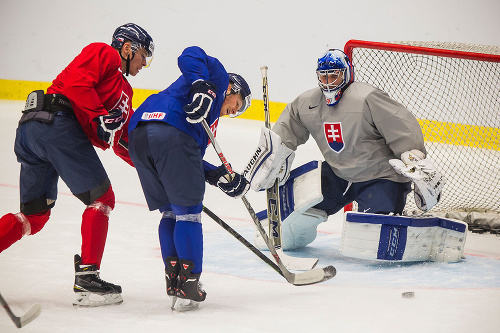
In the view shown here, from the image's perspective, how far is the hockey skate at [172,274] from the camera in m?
2.37

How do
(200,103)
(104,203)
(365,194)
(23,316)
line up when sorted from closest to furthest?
(23,316) < (200,103) < (104,203) < (365,194)

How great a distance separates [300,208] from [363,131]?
46cm

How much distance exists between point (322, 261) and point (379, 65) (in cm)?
162

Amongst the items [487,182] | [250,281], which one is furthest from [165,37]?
[250,281]

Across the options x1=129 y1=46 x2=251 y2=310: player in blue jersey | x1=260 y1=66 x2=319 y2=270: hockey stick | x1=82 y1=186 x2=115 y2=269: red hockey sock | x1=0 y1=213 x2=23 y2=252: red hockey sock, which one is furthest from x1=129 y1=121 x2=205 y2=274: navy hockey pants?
x1=260 y1=66 x2=319 y2=270: hockey stick

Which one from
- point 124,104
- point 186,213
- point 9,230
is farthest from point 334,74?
point 9,230

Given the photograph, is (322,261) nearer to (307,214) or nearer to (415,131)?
(307,214)

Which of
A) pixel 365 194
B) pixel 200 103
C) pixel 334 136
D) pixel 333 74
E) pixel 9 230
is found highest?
pixel 333 74

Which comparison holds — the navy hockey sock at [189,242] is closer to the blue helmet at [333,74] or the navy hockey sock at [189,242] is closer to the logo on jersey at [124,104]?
the logo on jersey at [124,104]

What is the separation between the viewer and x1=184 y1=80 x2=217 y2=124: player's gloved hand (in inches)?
88.4

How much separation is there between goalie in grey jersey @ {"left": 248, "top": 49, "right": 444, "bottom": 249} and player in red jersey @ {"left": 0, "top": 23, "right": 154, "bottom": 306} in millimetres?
844

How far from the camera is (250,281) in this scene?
9.19 feet

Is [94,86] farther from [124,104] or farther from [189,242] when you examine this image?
[189,242]

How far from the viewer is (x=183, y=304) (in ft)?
7.65
